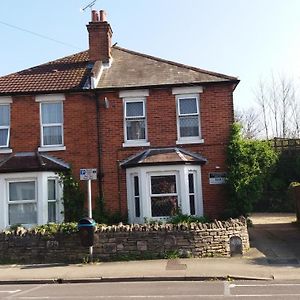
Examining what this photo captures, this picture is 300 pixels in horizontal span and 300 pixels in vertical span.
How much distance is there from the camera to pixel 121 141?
18891 millimetres

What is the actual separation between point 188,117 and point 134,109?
2074 mm

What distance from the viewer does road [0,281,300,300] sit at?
374 inches

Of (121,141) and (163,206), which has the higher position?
(121,141)

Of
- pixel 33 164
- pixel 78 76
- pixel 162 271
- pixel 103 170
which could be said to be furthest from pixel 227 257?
pixel 78 76

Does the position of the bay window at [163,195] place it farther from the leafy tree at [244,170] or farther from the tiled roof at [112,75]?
the tiled roof at [112,75]

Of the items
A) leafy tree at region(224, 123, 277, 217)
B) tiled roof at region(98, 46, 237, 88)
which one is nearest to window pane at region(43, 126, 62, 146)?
tiled roof at region(98, 46, 237, 88)

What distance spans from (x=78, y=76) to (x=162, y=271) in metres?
10.1

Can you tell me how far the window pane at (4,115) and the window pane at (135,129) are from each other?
4.64 m

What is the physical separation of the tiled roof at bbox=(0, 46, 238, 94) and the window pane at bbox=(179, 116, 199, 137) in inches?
54.6

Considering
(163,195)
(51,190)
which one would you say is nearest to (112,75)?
(51,190)

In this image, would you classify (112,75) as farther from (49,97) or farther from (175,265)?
(175,265)

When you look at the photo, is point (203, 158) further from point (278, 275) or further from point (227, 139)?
point (278, 275)

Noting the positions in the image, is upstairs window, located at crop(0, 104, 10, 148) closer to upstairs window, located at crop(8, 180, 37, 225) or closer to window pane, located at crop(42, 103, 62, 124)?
window pane, located at crop(42, 103, 62, 124)

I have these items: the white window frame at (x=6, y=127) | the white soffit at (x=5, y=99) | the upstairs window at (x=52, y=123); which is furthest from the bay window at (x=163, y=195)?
the white soffit at (x=5, y=99)
